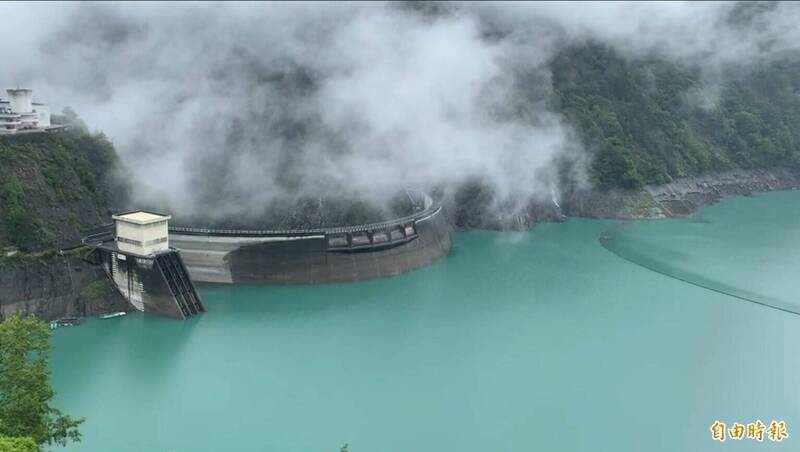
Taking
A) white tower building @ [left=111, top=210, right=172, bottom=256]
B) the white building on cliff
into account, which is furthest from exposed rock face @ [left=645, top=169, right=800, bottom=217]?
the white building on cliff

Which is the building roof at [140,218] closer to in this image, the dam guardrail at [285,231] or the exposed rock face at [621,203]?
the dam guardrail at [285,231]

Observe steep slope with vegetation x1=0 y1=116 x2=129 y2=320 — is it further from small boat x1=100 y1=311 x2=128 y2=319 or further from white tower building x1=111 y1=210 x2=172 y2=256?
white tower building x1=111 y1=210 x2=172 y2=256

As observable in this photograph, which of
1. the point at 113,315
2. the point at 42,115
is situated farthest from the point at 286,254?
the point at 42,115

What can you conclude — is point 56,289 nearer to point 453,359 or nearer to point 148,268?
point 148,268

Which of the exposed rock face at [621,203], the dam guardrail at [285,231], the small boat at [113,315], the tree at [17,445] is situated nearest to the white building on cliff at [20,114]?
the dam guardrail at [285,231]

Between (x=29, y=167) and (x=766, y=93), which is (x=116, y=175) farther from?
(x=766, y=93)
